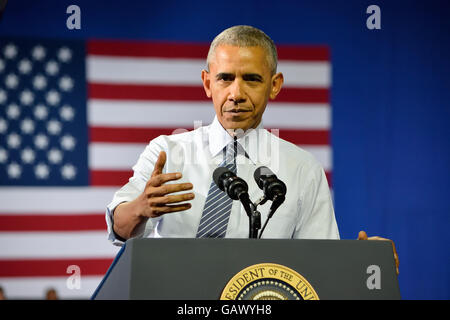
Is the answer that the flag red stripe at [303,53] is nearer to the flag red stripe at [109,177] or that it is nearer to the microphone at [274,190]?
the flag red stripe at [109,177]

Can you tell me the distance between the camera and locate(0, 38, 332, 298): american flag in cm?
374

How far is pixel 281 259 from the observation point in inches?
36.4

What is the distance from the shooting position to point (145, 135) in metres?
3.80

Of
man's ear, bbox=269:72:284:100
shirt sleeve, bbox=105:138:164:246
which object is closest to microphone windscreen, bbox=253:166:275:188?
shirt sleeve, bbox=105:138:164:246

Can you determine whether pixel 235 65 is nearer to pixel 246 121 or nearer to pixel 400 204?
pixel 246 121

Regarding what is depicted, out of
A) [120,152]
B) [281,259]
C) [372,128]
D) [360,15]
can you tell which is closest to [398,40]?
[360,15]

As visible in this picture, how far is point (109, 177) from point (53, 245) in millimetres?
576

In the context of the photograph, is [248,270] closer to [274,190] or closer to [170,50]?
[274,190]

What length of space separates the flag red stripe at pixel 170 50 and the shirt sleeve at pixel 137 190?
2.27 meters

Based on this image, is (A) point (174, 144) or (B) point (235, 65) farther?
(A) point (174, 144)

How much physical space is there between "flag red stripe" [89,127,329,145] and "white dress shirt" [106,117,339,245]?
2.06m
